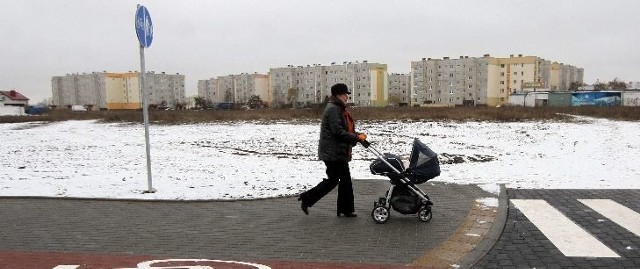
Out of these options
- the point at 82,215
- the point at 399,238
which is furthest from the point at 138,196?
the point at 399,238

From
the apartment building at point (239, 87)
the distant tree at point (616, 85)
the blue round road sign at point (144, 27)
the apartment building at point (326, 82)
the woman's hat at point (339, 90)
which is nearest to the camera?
the woman's hat at point (339, 90)

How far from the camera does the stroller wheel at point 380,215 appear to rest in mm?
6023

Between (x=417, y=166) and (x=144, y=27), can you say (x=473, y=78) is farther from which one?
(x=417, y=166)

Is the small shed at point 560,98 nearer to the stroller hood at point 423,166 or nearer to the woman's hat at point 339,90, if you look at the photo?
the stroller hood at point 423,166

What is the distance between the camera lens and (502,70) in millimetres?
109000

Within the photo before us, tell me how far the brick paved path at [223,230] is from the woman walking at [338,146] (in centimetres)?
27

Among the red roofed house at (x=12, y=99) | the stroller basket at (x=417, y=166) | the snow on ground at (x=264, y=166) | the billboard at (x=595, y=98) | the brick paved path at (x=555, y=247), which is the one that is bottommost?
the brick paved path at (x=555, y=247)

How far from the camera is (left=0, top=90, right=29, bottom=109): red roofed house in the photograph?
76250 mm

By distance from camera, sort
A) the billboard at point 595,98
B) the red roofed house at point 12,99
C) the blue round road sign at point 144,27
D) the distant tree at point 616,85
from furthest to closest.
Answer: the distant tree at point 616,85 < the red roofed house at point 12,99 < the billboard at point 595,98 < the blue round road sign at point 144,27

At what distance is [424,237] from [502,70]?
113m

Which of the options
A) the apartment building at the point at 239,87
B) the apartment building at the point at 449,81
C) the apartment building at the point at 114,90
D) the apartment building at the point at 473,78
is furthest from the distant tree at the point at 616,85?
the apartment building at the point at 114,90

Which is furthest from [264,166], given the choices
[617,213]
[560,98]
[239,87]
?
[239,87]

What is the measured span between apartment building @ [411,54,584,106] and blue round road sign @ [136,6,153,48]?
4126 inches

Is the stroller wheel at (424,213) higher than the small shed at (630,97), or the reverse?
the small shed at (630,97)
